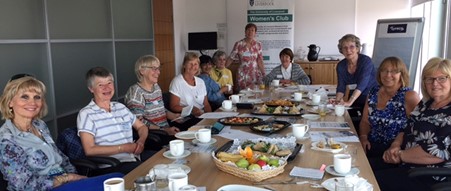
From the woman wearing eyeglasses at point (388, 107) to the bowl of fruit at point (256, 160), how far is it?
0.98 metres

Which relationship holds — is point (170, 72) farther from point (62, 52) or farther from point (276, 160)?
point (276, 160)

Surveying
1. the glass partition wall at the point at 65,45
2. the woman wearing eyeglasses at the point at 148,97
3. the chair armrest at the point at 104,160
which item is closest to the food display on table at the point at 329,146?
the chair armrest at the point at 104,160

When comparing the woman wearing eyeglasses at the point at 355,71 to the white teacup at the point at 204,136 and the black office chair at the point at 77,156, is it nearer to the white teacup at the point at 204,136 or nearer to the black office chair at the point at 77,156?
the white teacup at the point at 204,136

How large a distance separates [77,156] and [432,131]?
79.4 inches

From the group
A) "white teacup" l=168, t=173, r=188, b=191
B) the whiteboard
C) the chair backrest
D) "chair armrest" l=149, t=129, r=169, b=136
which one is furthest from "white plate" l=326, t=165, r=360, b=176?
the whiteboard

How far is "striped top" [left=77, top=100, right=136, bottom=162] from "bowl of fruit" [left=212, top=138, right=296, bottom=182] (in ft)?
2.94

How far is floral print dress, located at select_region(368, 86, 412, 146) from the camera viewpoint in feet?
8.58

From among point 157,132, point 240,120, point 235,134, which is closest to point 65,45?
point 157,132

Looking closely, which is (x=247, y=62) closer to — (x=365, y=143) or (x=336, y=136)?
(x=365, y=143)

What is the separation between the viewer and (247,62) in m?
5.78

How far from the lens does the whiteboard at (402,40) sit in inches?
221

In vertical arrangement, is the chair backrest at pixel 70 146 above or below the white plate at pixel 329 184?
below

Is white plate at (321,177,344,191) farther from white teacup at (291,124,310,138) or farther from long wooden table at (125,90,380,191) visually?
white teacup at (291,124,310,138)

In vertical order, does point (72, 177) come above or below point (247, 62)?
below
